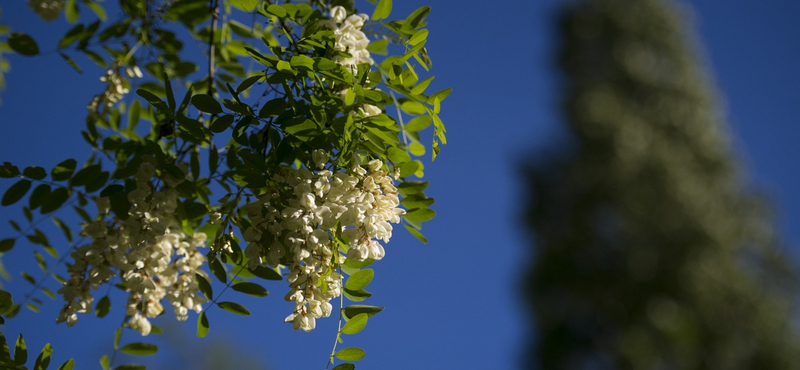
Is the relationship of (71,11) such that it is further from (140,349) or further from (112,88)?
(140,349)

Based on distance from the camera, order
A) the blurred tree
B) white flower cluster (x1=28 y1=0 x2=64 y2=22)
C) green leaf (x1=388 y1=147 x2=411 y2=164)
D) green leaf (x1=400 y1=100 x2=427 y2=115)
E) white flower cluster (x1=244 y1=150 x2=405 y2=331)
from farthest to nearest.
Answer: the blurred tree → white flower cluster (x1=28 y1=0 x2=64 y2=22) → green leaf (x1=400 y1=100 x2=427 y2=115) → green leaf (x1=388 y1=147 x2=411 y2=164) → white flower cluster (x1=244 y1=150 x2=405 y2=331)

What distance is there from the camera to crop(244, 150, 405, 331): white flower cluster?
720 millimetres

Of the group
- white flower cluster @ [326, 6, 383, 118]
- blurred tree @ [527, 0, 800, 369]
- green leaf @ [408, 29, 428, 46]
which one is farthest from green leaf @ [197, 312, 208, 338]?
blurred tree @ [527, 0, 800, 369]

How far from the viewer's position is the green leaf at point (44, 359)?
810 millimetres

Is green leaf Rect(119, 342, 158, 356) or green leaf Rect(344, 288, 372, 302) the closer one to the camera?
green leaf Rect(344, 288, 372, 302)

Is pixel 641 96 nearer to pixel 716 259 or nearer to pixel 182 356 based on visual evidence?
pixel 716 259

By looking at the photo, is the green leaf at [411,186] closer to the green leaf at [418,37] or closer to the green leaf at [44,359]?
the green leaf at [418,37]

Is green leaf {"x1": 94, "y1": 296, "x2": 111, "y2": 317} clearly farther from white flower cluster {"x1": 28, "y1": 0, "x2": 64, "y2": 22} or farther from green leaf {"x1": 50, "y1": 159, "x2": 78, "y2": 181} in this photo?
white flower cluster {"x1": 28, "y1": 0, "x2": 64, "y2": 22}

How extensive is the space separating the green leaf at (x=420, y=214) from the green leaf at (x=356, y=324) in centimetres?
19

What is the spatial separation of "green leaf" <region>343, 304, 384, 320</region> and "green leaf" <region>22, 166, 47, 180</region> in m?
0.50

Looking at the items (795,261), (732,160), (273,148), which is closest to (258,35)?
(273,148)

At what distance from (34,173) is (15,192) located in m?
0.04

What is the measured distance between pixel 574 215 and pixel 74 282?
876 cm

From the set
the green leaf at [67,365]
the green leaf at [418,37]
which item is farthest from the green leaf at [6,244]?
the green leaf at [418,37]
